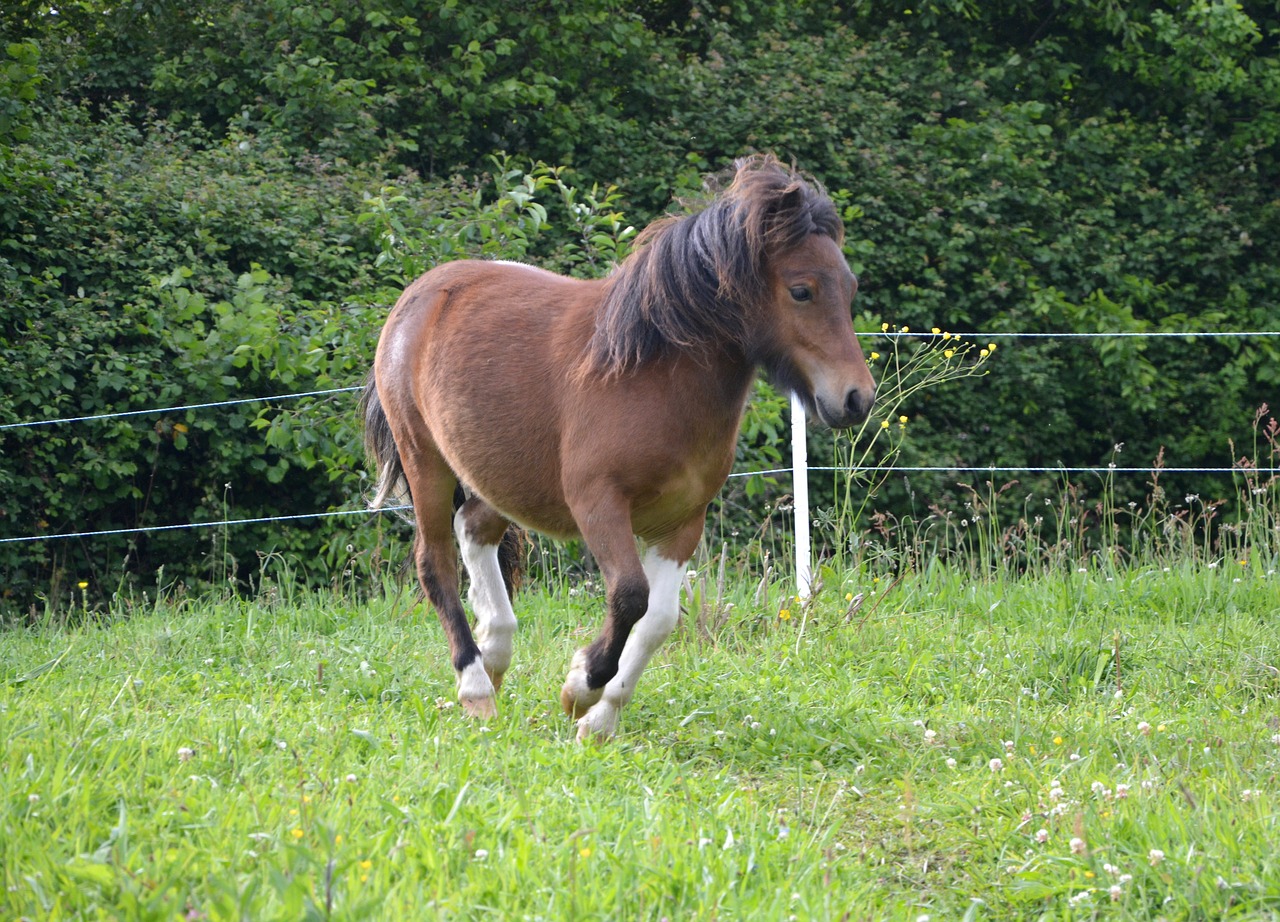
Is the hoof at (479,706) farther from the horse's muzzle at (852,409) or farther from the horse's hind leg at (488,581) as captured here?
the horse's muzzle at (852,409)

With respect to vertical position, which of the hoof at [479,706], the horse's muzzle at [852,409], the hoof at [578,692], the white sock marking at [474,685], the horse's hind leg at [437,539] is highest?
the horse's muzzle at [852,409]

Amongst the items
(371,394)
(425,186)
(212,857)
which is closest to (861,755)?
(212,857)

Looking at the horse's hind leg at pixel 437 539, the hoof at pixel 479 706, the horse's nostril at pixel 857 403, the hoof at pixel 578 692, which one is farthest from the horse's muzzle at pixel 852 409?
the horse's hind leg at pixel 437 539

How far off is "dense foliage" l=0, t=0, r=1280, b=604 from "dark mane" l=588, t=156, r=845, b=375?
4.71 meters

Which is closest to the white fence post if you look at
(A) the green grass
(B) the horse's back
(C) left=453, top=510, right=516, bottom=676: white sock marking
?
(A) the green grass

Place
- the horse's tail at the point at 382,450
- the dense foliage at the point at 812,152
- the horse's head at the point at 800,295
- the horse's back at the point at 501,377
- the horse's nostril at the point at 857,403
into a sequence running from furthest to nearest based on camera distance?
the dense foliage at the point at 812,152 < the horse's tail at the point at 382,450 < the horse's back at the point at 501,377 < the horse's head at the point at 800,295 < the horse's nostril at the point at 857,403

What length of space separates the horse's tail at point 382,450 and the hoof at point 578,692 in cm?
153

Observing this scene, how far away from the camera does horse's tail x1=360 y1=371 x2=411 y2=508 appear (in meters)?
5.59

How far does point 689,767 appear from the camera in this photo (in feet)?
13.4

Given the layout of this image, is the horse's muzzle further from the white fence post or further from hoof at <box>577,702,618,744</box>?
the white fence post

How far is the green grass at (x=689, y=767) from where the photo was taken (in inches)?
107

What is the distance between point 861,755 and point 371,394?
272cm

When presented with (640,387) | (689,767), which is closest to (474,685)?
(689,767)

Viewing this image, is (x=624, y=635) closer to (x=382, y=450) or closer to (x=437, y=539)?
(x=437, y=539)
